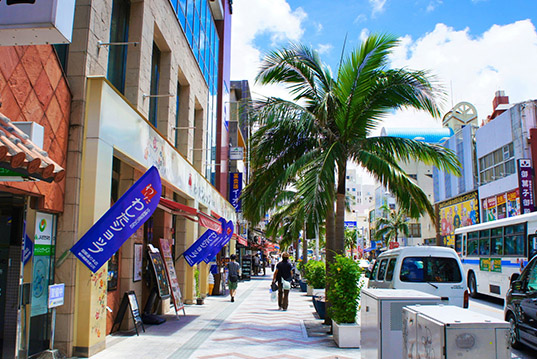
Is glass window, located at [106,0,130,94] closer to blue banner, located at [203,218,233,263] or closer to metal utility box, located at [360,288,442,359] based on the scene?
blue banner, located at [203,218,233,263]

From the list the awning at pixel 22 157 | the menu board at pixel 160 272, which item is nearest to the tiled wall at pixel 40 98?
the awning at pixel 22 157

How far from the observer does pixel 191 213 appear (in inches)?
472

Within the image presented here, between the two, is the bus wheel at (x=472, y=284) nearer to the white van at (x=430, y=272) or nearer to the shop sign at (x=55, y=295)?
the white van at (x=430, y=272)

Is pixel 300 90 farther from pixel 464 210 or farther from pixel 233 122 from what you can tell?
pixel 464 210

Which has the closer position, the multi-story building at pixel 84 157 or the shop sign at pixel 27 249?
the multi-story building at pixel 84 157

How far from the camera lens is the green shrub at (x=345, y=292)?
30.1ft

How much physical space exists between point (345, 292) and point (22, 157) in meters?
6.88

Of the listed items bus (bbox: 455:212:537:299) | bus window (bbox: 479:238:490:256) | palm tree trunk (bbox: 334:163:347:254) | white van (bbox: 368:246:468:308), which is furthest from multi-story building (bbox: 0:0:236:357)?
bus window (bbox: 479:238:490:256)

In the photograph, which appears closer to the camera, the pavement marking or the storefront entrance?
the storefront entrance

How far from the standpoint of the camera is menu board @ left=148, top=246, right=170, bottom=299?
11.5 m

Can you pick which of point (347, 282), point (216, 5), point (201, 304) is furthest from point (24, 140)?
point (216, 5)

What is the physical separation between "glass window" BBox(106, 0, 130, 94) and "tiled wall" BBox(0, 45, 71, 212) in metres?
2.90

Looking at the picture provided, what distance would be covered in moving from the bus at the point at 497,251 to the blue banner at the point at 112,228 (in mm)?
12972

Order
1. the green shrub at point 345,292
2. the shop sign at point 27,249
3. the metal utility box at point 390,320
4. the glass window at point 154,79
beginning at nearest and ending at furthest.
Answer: the metal utility box at point 390,320 < the shop sign at point 27,249 < the green shrub at point 345,292 < the glass window at point 154,79
